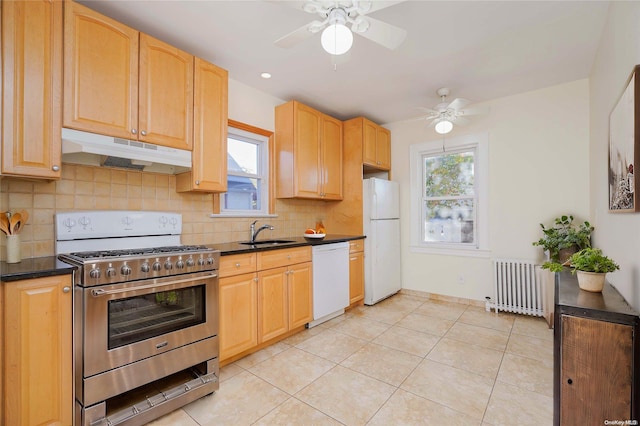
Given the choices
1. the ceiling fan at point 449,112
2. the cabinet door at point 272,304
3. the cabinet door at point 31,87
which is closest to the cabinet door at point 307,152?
the cabinet door at point 272,304

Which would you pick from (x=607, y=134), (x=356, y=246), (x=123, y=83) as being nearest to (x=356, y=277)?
(x=356, y=246)

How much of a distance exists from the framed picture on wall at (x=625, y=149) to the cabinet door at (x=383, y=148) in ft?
8.22

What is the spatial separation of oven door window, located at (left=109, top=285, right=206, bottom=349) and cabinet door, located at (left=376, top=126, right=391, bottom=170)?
3.06 meters

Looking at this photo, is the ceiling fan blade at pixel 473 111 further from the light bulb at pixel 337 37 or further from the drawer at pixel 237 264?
the drawer at pixel 237 264

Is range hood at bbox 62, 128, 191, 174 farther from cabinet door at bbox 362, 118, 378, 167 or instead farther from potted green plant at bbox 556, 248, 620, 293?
potted green plant at bbox 556, 248, 620, 293

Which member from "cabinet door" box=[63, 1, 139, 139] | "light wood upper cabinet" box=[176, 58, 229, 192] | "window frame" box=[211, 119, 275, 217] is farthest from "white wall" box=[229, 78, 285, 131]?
"cabinet door" box=[63, 1, 139, 139]

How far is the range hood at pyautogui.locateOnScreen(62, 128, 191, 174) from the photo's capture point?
5.95 ft

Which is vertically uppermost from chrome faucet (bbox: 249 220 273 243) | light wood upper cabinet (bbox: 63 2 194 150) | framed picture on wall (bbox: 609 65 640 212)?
light wood upper cabinet (bbox: 63 2 194 150)

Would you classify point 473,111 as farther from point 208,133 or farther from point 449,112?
point 208,133

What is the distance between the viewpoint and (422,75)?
2.99 meters

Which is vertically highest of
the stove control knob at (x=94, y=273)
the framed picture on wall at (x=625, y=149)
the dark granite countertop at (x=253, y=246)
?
the framed picture on wall at (x=625, y=149)

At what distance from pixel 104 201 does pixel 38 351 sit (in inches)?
43.0

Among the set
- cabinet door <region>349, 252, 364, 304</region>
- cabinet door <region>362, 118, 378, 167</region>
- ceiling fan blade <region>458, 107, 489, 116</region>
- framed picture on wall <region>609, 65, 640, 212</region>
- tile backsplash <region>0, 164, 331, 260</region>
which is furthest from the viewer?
cabinet door <region>362, 118, 378, 167</region>

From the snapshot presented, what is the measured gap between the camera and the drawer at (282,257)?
8.50 ft
